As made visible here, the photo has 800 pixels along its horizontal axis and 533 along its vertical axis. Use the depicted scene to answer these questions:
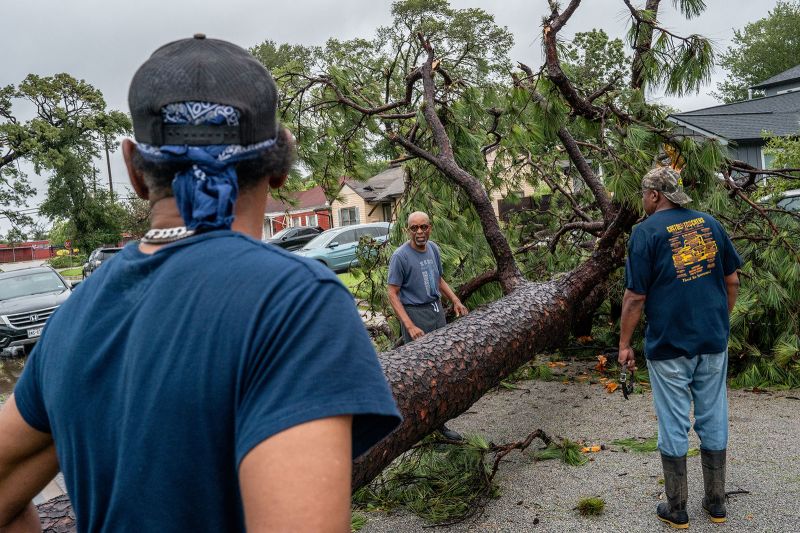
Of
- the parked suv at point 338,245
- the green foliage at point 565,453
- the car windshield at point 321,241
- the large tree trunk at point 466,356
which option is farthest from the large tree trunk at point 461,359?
the car windshield at point 321,241

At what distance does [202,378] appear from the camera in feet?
2.77

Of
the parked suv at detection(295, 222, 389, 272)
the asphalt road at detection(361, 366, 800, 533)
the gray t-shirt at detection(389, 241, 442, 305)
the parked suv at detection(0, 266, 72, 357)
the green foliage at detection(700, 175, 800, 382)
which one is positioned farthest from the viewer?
the parked suv at detection(295, 222, 389, 272)

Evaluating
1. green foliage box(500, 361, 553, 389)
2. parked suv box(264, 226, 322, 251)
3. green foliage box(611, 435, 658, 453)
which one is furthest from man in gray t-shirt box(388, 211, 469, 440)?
parked suv box(264, 226, 322, 251)

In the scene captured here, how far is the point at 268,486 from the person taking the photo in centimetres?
79

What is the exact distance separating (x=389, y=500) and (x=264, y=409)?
3.35 meters

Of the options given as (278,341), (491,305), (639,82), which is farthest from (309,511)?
(639,82)

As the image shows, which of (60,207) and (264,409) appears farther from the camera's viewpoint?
(60,207)

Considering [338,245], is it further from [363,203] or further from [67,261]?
[67,261]

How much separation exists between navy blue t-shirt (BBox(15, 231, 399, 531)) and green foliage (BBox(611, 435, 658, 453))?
3.98m

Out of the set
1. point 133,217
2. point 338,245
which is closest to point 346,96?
point 338,245

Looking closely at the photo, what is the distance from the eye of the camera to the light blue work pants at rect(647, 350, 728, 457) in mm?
3447

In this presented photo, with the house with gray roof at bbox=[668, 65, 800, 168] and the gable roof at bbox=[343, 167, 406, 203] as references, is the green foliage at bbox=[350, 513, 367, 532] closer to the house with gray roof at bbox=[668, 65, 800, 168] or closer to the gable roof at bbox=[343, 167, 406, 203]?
the house with gray roof at bbox=[668, 65, 800, 168]

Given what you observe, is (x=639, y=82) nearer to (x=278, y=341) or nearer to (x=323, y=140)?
(x=323, y=140)

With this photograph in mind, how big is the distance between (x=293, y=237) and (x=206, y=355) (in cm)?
2663
